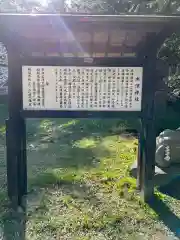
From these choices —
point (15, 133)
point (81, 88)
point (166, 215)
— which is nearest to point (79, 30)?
point (81, 88)

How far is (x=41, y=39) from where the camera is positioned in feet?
17.0

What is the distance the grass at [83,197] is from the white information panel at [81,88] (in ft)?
5.63

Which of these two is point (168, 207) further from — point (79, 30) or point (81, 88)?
point (79, 30)

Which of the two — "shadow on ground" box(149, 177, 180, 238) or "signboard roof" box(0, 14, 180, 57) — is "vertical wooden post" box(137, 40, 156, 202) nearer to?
"shadow on ground" box(149, 177, 180, 238)

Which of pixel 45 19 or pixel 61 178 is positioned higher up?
pixel 45 19

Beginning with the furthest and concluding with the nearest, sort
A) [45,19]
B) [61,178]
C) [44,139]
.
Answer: [44,139] < [61,178] < [45,19]

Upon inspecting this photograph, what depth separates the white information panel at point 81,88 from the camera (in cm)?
521

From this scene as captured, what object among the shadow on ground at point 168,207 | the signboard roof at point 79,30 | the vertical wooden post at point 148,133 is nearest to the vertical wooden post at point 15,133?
the signboard roof at point 79,30

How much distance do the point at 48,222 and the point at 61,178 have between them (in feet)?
6.04

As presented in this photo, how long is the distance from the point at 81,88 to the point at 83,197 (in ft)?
6.74

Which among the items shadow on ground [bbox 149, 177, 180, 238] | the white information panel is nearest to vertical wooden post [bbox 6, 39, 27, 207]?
the white information panel

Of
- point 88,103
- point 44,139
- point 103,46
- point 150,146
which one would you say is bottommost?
point 44,139

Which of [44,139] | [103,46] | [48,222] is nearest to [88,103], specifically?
[103,46]

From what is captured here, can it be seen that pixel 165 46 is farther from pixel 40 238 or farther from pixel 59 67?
pixel 40 238
